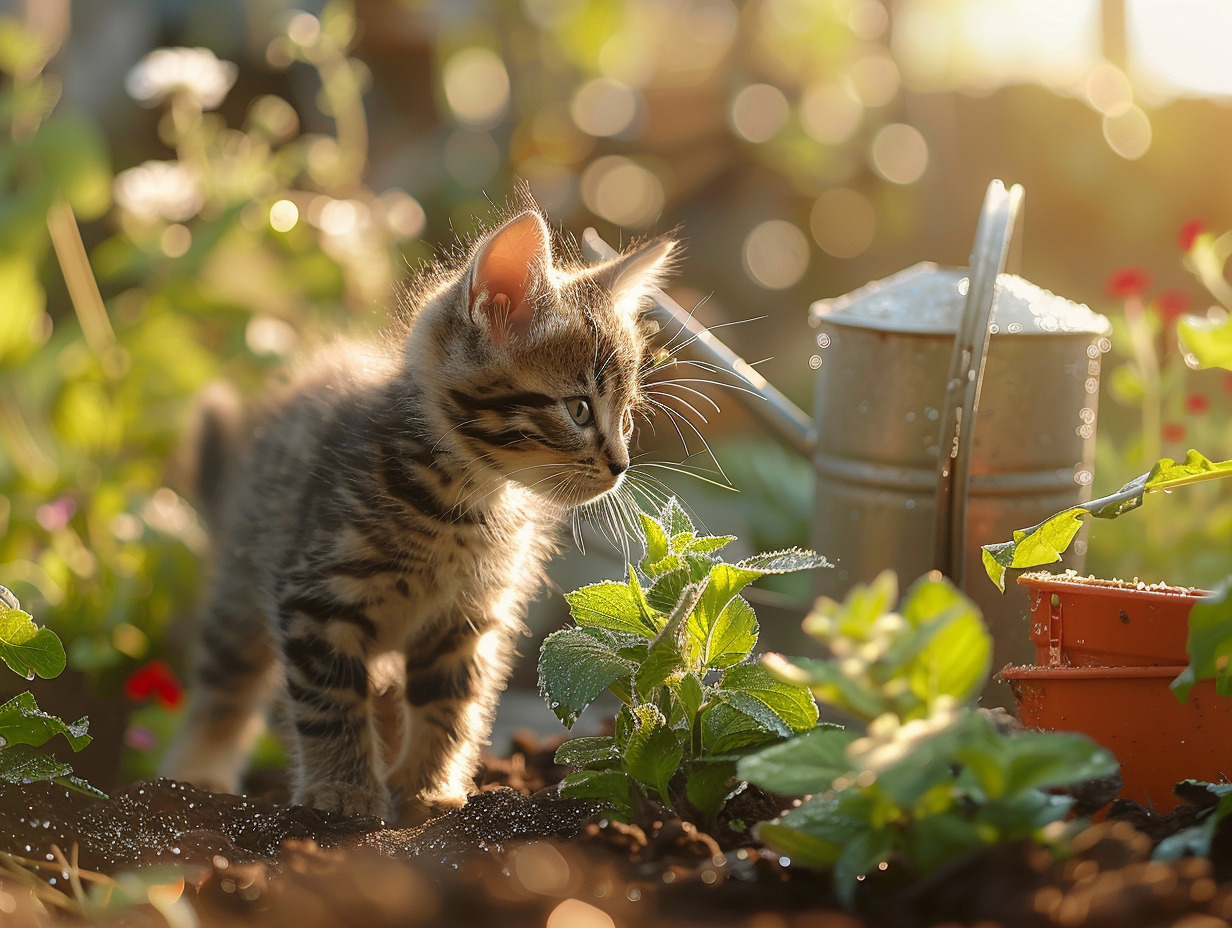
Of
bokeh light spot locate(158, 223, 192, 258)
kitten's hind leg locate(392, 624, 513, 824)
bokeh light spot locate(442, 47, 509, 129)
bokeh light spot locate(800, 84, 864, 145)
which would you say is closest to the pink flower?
bokeh light spot locate(158, 223, 192, 258)

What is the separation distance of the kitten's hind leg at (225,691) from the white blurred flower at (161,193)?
1.39 metres

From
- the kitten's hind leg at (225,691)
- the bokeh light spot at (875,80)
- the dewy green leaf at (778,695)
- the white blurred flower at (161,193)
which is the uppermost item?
the bokeh light spot at (875,80)

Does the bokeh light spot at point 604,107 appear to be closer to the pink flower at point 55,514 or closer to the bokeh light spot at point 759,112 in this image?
the bokeh light spot at point 759,112

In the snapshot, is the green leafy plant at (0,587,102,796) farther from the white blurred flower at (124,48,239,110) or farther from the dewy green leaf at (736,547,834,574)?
the white blurred flower at (124,48,239,110)

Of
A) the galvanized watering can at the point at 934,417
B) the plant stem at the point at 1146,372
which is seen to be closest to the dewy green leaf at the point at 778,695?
the galvanized watering can at the point at 934,417

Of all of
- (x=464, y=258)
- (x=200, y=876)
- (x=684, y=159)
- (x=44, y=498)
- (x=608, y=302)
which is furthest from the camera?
(x=684, y=159)

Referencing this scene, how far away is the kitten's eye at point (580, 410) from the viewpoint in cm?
183

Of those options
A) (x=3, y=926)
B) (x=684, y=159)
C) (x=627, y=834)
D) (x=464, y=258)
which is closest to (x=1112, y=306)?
(x=684, y=159)

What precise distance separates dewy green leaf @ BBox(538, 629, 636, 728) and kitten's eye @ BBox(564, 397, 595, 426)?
0.51m

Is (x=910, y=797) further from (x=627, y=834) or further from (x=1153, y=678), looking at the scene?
(x=1153, y=678)

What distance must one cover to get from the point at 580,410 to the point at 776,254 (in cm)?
419

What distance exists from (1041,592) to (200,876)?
1.06 meters

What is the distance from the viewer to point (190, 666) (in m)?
2.51

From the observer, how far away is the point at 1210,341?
1.33m
